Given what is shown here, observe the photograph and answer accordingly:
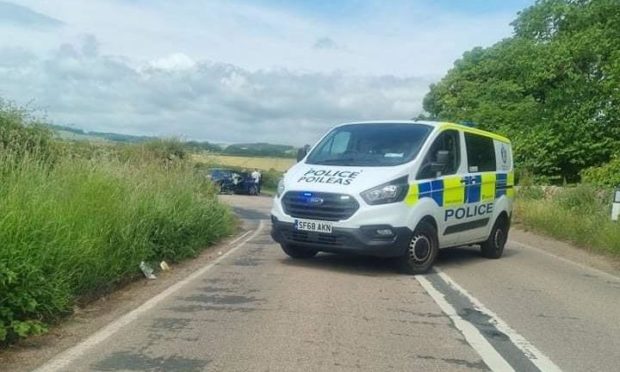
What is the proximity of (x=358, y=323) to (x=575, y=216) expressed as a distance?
12.9 meters

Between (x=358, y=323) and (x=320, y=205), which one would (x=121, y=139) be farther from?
(x=358, y=323)

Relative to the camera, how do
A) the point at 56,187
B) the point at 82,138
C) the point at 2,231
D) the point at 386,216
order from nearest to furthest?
1. the point at 2,231
2. the point at 56,187
3. the point at 386,216
4. the point at 82,138

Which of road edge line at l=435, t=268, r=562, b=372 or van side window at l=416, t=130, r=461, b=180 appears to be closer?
road edge line at l=435, t=268, r=562, b=372

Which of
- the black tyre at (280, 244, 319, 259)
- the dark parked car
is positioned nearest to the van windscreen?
the black tyre at (280, 244, 319, 259)

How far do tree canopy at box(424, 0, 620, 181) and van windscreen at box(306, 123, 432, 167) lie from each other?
52.4 feet

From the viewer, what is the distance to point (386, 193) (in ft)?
30.6

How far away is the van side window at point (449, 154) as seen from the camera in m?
9.99

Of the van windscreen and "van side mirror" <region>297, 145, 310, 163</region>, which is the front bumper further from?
"van side mirror" <region>297, 145, 310, 163</region>

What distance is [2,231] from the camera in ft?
20.0

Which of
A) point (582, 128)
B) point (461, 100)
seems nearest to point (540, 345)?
point (582, 128)

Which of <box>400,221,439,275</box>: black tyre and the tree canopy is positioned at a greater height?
the tree canopy

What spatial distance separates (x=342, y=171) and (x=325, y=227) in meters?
0.85

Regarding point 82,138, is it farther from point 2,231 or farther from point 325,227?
point 2,231

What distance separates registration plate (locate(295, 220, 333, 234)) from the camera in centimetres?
940
